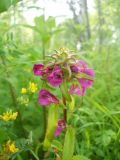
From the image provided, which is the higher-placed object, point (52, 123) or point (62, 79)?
point (62, 79)

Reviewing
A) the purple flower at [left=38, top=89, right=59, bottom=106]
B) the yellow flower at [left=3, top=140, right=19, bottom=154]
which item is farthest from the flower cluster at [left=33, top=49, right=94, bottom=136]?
the yellow flower at [left=3, top=140, right=19, bottom=154]

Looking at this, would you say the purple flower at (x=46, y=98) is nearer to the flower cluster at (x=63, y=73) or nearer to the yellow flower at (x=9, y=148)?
the flower cluster at (x=63, y=73)

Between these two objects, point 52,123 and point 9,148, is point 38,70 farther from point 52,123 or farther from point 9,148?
point 9,148

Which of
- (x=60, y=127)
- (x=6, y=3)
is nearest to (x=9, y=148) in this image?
(x=60, y=127)

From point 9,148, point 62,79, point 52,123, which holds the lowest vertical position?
point 9,148

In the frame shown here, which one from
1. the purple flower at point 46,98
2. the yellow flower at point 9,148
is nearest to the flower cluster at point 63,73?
the purple flower at point 46,98

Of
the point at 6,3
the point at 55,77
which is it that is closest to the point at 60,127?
the point at 55,77

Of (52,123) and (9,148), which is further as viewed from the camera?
(9,148)

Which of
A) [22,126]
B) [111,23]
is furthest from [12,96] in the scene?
[111,23]
